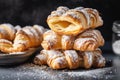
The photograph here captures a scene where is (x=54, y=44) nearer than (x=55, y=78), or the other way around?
(x=55, y=78)

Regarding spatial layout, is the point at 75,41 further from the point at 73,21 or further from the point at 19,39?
the point at 19,39

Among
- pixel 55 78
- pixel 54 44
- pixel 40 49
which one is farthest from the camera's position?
pixel 40 49

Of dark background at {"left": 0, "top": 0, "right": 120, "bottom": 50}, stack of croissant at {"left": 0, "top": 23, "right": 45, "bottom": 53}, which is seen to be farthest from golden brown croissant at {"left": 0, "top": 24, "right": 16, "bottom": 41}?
dark background at {"left": 0, "top": 0, "right": 120, "bottom": 50}

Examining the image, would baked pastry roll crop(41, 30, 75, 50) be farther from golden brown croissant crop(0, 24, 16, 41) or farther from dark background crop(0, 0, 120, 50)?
dark background crop(0, 0, 120, 50)

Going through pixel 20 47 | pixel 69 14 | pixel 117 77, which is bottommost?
pixel 117 77

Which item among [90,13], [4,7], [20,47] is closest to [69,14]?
[90,13]

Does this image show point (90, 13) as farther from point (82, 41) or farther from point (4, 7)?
point (4, 7)

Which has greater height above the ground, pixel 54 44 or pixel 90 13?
pixel 90 13
